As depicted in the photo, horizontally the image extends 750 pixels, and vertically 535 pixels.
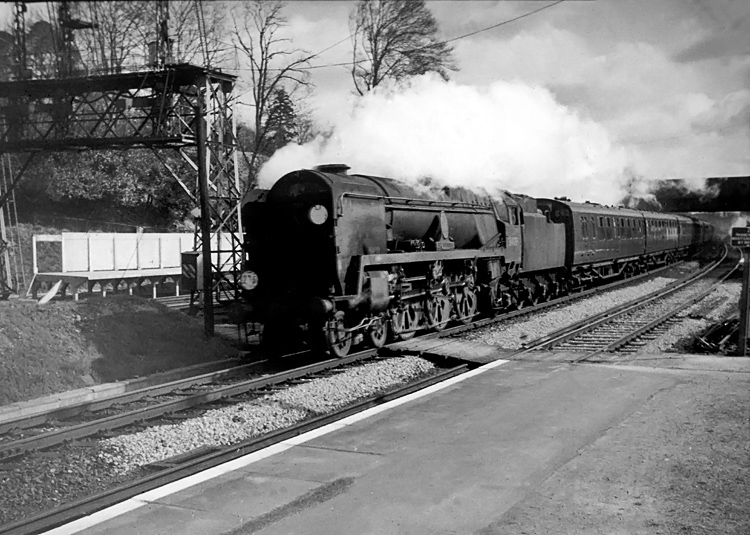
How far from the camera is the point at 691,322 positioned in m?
15.7

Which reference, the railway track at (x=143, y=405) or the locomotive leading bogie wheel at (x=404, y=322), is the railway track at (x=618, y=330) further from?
the railway track at (x=143, y=405)

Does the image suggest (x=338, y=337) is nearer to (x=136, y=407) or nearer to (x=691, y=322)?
(x=136, y=407)

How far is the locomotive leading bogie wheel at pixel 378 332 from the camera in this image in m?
12.1

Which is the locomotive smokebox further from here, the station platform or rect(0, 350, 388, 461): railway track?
the station platform

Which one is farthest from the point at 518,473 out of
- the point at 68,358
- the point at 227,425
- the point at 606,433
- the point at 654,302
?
the point at 654,302

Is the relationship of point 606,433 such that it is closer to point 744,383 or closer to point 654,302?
point 744,383

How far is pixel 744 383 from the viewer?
8961mm

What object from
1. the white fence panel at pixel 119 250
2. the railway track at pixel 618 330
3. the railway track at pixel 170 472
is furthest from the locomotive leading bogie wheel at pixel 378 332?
the white fence panel at pixel 119 250

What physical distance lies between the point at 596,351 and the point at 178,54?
9.38 metres

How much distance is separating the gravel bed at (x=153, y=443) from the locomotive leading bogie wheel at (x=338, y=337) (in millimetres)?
779

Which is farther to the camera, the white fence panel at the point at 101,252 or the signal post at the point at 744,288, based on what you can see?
the white fence panel at the point at 101,252

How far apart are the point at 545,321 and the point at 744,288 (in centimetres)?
487

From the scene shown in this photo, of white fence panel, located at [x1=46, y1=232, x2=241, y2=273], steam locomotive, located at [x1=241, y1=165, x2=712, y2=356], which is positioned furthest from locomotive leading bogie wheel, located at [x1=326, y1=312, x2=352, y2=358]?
white fence panel, located at [x1=46, y1=232, x2=241, y2=273]

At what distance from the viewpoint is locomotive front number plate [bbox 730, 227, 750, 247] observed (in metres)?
11.8
